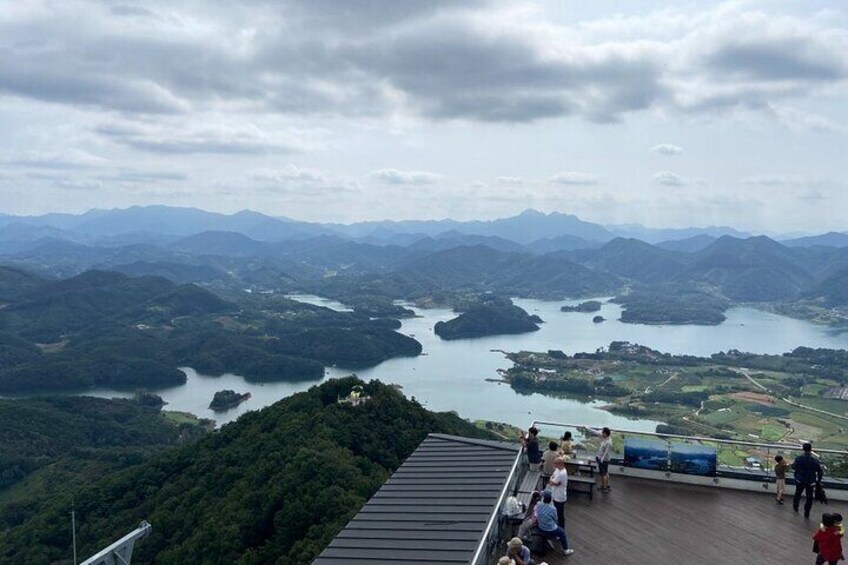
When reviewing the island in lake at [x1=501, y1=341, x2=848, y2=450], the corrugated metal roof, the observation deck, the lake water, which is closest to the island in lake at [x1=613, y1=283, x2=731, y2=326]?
the lake water

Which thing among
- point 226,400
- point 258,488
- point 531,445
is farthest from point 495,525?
point 226,400

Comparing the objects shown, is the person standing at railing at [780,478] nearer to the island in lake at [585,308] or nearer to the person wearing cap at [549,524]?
the person wearing cap at [549,524]

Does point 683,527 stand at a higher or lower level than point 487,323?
higher

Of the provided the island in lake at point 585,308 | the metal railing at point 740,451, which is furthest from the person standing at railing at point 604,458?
the island in lake at point 585,308

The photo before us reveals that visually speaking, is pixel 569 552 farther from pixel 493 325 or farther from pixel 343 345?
pixel 493 325

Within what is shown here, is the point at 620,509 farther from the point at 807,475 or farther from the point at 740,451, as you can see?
the point at 807,475

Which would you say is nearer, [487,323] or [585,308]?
[487,323]
